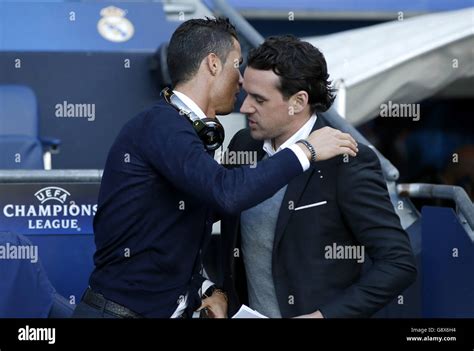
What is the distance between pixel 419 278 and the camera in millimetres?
4199

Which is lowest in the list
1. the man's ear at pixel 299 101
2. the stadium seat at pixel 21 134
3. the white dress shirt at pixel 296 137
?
the stadium seat at pixel 21 134

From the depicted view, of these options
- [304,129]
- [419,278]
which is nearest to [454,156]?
[419,278]

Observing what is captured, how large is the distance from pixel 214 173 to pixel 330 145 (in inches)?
13.3

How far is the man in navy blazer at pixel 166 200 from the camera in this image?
2.81 meters

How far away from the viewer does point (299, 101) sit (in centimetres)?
308

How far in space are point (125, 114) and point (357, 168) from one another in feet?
10.6

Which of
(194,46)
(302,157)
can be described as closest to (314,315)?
(302,157)

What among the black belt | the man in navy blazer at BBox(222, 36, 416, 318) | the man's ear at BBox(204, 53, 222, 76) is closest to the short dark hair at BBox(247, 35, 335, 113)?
the man in navy blazer at BBox(222, 36, 416, 318)

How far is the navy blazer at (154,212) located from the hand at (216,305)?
0.49 ft

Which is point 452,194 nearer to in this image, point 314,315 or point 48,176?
point 314,315

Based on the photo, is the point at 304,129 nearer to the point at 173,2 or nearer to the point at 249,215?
the point at 249,215

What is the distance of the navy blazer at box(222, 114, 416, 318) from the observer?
2967 mm

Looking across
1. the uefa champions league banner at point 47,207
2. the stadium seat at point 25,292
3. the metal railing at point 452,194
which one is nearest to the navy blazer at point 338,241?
the metal railing at point 452,194

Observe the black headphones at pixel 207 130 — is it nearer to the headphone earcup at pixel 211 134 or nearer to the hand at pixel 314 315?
the headphone earcup at pixel 211 134
